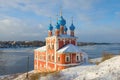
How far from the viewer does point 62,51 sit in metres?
34.1

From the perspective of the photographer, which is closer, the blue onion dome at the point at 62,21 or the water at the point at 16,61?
the blue onion dome at the point at 62,21

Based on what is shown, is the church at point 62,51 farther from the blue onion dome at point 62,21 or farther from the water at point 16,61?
the water at point 16,61

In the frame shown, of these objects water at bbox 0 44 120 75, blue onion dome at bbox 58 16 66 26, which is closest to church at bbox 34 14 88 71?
blue onion dome at bbox 58 16 66 26

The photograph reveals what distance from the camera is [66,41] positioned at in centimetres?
3644

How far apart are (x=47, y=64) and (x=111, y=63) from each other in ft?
65.2

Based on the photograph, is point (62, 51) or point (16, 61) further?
point (16, 61)

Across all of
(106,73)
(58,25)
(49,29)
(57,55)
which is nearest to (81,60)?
(57,55)

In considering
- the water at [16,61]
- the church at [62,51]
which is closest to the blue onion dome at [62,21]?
the church at [62,51]

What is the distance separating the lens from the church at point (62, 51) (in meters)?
34.3

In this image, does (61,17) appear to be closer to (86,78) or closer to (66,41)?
(66,41)

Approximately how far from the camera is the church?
1351 inches

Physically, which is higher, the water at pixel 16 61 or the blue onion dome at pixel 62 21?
the blue onion dome at pixel 62 21

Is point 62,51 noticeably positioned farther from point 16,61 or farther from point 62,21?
point 16,61

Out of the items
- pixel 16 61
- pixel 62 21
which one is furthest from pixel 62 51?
pixel 16 61
